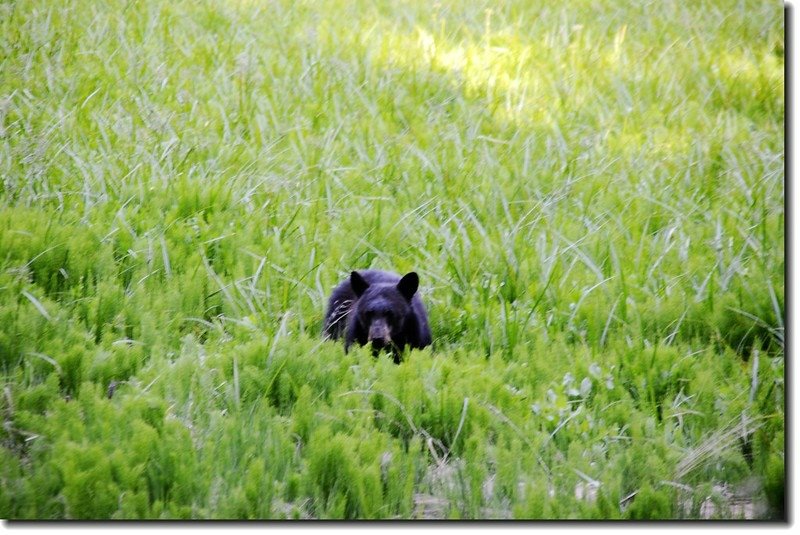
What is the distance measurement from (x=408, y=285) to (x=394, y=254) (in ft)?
1.82

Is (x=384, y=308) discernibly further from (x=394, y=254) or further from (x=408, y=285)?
(x=394, y=254)

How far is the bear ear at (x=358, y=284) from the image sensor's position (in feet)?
12.8

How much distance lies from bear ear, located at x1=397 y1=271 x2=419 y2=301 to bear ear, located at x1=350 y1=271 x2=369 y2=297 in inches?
6.4

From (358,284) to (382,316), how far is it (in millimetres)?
193

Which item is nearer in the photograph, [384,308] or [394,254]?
[384,308]

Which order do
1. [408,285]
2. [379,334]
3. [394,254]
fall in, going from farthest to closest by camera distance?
[394,254]
[408,285]
[379,334]

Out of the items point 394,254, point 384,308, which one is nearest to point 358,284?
point 384,308

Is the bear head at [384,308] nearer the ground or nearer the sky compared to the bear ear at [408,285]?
nearer the ground

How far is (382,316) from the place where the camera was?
3.87 meters

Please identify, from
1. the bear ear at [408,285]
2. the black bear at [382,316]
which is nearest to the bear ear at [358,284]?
the black bear at [382,316]

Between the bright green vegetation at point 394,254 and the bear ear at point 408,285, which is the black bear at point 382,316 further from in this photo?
the bright green vegetation at point 394,254

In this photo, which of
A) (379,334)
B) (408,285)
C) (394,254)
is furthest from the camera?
(394,254)

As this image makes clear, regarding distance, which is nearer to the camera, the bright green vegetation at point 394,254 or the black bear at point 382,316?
the bright green vegetation at point 394,254

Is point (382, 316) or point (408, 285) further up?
point (408, 285)
